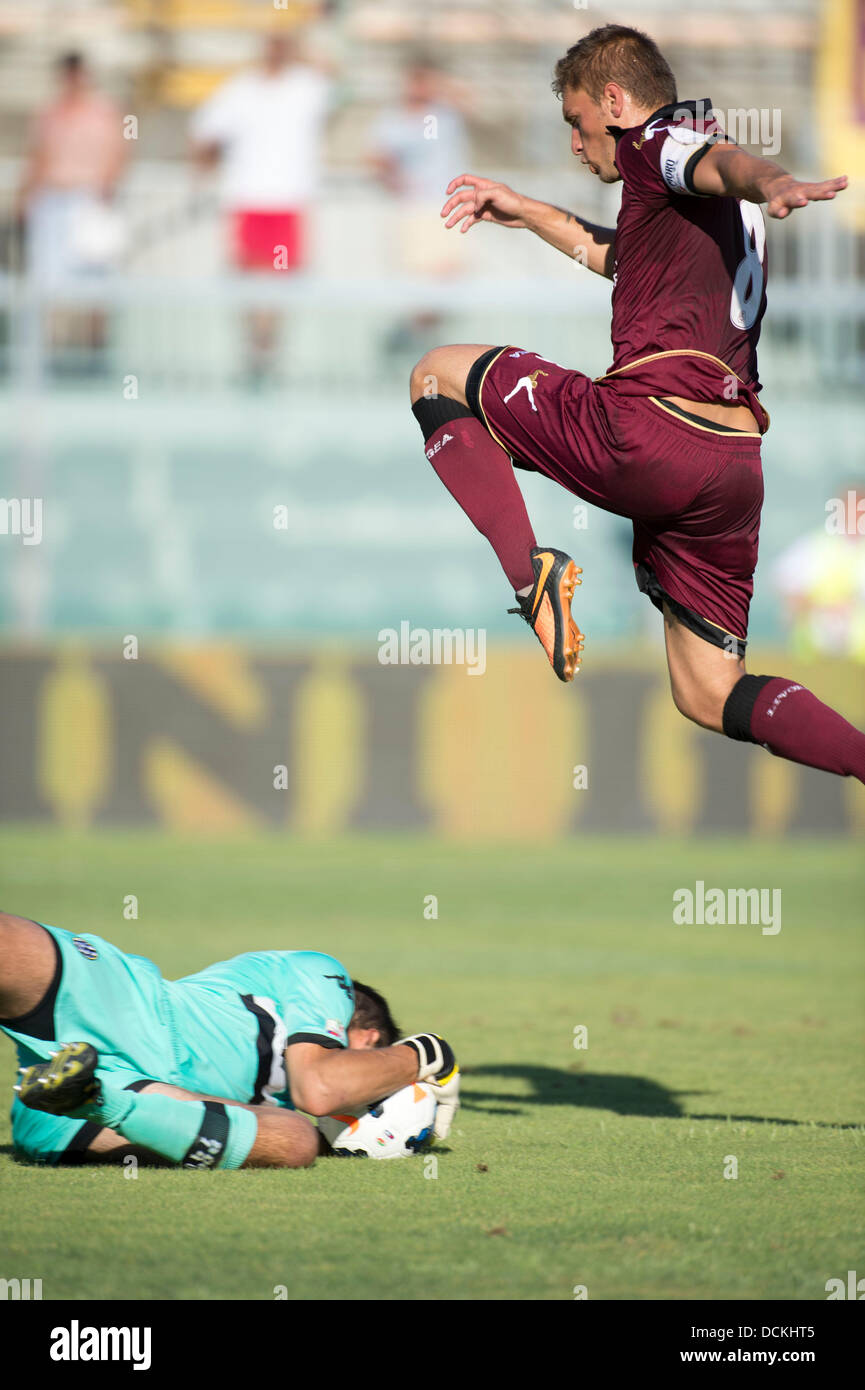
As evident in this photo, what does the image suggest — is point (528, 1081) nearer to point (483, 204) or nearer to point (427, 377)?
point (427, 377)

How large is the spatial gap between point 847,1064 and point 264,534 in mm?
9937

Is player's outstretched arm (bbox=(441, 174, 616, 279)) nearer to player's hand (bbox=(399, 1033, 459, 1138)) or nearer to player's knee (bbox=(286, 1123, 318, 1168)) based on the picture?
player's hand (bbox=(399, 1033, 459, 1138))

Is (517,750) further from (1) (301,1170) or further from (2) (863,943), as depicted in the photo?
(1) (301,1170)

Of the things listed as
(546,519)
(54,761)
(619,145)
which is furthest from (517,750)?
(619,145)

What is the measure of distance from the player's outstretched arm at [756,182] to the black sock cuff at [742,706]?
1.50m

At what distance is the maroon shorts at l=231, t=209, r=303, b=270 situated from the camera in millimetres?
16188

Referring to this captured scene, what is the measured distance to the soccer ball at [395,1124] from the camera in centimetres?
495

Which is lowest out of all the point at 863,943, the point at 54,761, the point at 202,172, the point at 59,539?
the point at 863,943

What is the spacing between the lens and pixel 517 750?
527 inches

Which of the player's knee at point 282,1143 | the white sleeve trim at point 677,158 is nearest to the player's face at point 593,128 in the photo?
the white sleeve trim at point 677,158

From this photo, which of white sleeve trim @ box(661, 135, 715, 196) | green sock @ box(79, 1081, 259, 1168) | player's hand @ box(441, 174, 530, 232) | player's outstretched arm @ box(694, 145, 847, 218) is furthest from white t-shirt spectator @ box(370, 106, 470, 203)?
green sock @ box(79, 1081, 259, 1168)

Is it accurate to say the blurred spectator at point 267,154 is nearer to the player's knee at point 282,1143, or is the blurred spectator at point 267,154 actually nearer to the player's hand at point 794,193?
the player's knee at point 282,1143

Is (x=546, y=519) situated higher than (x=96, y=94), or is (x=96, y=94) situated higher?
(x=96, y=94)

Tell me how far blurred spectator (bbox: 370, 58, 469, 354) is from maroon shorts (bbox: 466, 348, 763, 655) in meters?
11.4
